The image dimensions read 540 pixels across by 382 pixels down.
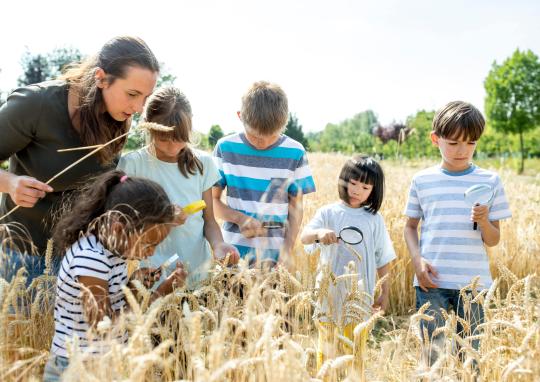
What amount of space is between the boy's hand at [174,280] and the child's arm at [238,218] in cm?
55

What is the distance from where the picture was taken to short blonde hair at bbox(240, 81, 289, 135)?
260cm

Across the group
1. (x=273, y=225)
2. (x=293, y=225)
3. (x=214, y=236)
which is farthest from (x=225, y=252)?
(x=293, y=225)

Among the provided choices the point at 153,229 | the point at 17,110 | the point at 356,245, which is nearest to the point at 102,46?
the point at 17,110

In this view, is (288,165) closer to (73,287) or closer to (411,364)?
(411,364)

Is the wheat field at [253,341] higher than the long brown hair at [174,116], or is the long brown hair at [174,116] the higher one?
the long brown hair at [174,116]

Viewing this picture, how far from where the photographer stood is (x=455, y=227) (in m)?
2.68

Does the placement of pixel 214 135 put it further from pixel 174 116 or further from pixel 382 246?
pixel 382 246

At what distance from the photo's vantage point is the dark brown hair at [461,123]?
2.62 metres

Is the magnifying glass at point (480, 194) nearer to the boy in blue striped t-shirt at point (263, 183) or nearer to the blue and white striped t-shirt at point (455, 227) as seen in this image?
the blue and white striped t-shirt at point (455, 227)

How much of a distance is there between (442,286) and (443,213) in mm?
385

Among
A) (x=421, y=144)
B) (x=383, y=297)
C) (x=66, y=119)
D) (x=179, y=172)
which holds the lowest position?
(x=383, y=297)

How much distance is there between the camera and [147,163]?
2.40 meters

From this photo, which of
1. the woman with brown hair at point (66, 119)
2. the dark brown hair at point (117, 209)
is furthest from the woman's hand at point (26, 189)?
the woman with brown hair at point (66, 119)

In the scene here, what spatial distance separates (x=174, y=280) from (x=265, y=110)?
1086mm
